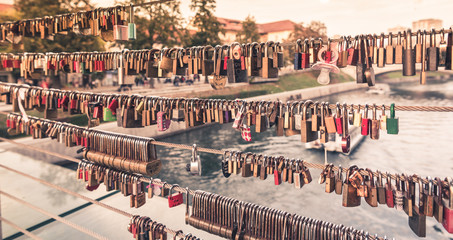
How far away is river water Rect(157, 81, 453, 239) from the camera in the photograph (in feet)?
41.6

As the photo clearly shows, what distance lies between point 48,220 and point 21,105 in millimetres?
2599

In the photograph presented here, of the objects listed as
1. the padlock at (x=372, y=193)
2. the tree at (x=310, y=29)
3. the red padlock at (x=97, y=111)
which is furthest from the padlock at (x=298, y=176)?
the tree at (x=310, y=29)

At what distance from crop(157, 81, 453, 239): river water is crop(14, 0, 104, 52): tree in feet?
31.4

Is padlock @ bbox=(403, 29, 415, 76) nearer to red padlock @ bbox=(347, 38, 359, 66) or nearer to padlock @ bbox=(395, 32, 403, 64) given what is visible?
padlock @ bbox=(395, 32, 403, 64)

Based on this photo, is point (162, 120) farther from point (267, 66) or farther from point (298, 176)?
point (298, 176)

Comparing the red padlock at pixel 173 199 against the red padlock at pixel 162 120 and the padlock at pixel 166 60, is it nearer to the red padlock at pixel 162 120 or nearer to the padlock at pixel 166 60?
the red padlock at pixel 162 120

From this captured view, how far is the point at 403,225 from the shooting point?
475 inches

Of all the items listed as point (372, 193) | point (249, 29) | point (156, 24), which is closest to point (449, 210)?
point (372, 193)

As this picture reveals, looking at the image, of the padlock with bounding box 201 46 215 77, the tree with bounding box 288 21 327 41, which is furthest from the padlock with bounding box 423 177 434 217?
the tree with bounding box 288 21 327 41

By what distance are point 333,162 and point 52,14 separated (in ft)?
70.7

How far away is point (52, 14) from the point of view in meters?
22.5

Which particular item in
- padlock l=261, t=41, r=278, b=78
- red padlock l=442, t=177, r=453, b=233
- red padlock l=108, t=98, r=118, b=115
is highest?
padlock l=261, t=41, r=278, b=78

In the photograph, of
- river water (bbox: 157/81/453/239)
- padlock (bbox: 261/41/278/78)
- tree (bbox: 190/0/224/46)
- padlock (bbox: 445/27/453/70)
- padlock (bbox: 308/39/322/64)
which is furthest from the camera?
tree (bbox: 190/0/224/46)

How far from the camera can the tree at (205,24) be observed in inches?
1457
